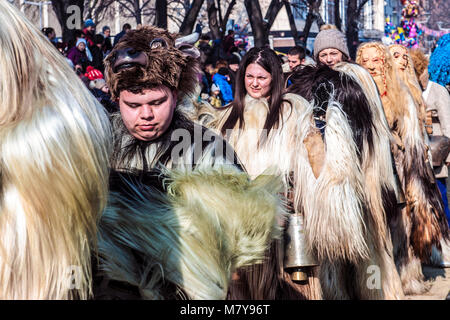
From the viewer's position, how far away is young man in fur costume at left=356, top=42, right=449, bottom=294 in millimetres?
6586

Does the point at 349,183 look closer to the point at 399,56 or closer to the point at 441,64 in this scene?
the point at 399,56

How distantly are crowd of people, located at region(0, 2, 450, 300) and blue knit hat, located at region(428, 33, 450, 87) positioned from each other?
2.35 meters

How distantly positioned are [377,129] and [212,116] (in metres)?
1.20

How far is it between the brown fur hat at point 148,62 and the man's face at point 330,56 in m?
3.13

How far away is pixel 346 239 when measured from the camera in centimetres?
446

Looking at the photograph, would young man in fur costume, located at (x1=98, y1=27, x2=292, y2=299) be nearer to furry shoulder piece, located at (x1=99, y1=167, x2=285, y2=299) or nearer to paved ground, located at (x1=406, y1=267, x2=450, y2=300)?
furry shoulder piece, located at (x1=99, y1=167, x2=285, y2=299)

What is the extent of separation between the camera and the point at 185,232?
2572 millimetres

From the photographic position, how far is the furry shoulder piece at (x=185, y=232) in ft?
8.18

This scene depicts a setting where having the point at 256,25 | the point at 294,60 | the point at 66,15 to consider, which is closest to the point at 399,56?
the point at 294,60

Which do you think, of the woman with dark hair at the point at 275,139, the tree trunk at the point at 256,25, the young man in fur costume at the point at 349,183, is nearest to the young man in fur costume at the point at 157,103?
the woman with dark hair at the point at 275,139

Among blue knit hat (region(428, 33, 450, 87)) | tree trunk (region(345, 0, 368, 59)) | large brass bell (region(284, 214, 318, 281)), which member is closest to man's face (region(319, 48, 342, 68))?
large brass bell (region(284, 214, 318, 281))
